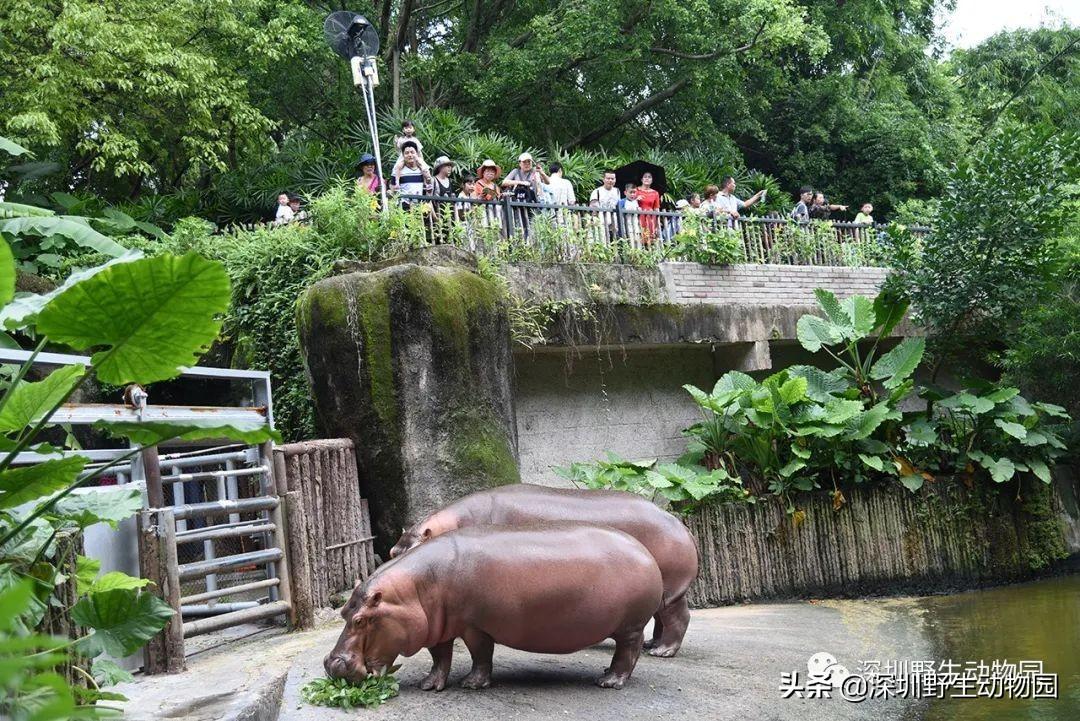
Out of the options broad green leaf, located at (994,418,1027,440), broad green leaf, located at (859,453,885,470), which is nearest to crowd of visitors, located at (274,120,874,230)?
broad green leaf, located at (859,453,885,470)

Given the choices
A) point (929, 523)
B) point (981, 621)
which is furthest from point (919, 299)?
point (981, 621)

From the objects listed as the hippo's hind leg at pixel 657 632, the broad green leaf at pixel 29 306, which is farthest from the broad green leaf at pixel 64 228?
the hippo's hind leg at pixel 657 632

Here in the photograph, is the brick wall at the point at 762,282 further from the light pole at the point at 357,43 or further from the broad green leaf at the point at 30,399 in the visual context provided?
the broad green leaf at the point at 30,399

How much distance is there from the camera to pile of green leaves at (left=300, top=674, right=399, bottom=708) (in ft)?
17.5

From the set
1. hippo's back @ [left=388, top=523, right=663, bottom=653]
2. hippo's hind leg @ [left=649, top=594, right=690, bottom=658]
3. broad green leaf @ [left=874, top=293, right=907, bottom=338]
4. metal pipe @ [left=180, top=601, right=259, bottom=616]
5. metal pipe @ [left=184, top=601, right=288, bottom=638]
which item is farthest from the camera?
broad green leaf @ [left=874, top=293, right=907, bottom=338]

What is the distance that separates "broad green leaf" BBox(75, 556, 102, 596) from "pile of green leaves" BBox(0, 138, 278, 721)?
0.21 meters

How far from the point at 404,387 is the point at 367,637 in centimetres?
456

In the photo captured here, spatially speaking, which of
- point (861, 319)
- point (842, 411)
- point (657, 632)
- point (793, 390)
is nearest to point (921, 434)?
point (842, 411)

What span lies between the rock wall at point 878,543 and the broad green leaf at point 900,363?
4.11ft

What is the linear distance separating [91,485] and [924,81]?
76.4 feet

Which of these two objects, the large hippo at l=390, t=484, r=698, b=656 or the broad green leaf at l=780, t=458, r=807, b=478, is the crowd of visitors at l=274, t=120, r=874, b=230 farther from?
the large hippo at l=390, t=484, r=698, b=656

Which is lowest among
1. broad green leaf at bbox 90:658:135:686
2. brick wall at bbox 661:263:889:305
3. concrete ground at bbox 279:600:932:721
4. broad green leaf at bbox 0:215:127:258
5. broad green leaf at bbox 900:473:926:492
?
concrete ground at bbox 279:600:932:721

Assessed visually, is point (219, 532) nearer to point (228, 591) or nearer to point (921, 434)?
point (228, 591)

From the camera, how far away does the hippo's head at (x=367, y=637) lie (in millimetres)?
5441
